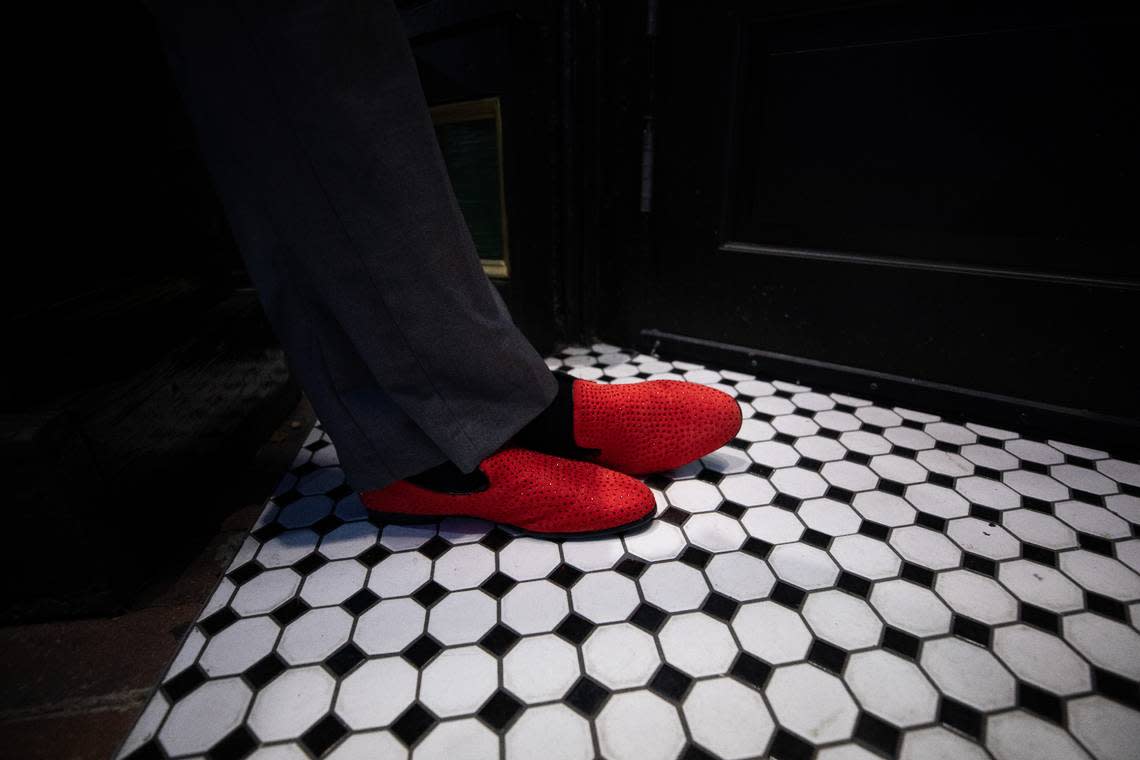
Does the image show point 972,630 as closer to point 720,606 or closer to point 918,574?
point 918,574

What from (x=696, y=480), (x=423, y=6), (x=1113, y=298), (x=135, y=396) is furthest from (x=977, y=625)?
(x=423, y=6)

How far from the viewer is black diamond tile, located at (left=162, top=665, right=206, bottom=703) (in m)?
0.65

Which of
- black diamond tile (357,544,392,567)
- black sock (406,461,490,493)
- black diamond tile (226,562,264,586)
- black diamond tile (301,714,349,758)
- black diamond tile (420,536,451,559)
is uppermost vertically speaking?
black sock (406,461,490,493)

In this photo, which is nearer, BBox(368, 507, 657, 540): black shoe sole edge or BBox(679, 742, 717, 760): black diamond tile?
BBox(679, 742, 717, 760): black diamond tile

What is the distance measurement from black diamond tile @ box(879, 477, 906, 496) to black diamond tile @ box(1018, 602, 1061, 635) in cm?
26

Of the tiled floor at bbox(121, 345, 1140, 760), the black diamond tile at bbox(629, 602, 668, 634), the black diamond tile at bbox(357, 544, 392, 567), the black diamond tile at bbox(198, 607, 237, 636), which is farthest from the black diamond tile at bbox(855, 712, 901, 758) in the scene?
the black diamond tile at bbox(198, 607, 237, 636)

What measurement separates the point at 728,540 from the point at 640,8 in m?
1.25

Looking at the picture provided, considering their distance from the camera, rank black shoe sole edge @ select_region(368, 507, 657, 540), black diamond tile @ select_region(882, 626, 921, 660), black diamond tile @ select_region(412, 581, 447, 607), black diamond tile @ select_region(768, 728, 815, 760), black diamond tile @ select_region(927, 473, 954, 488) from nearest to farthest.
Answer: black diamond tile @ select_region(768, 728, 815, 760), black diamond tile @ select_region(882, 626, 921, 660), black diamond tile @ select_region(412, 581, 447, 607), black shoe sole edge @ select_region(368, 507, 657, 540), black diamond tile @ select_region(927, 473, 954, 488)

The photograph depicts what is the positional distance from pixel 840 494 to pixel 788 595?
0.95 feet

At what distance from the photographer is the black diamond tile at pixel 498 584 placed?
79 centimetres

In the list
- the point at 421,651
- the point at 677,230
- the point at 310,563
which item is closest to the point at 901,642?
the point at 421,651

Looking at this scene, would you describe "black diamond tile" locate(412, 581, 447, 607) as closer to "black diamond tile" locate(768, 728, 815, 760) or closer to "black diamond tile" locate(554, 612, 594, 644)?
"black diamond tile" locate(554, 612, 594, 644)

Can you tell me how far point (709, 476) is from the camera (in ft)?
3.42

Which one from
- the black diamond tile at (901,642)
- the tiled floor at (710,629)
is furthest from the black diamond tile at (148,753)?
A: the black diamond tile at (901,642)
